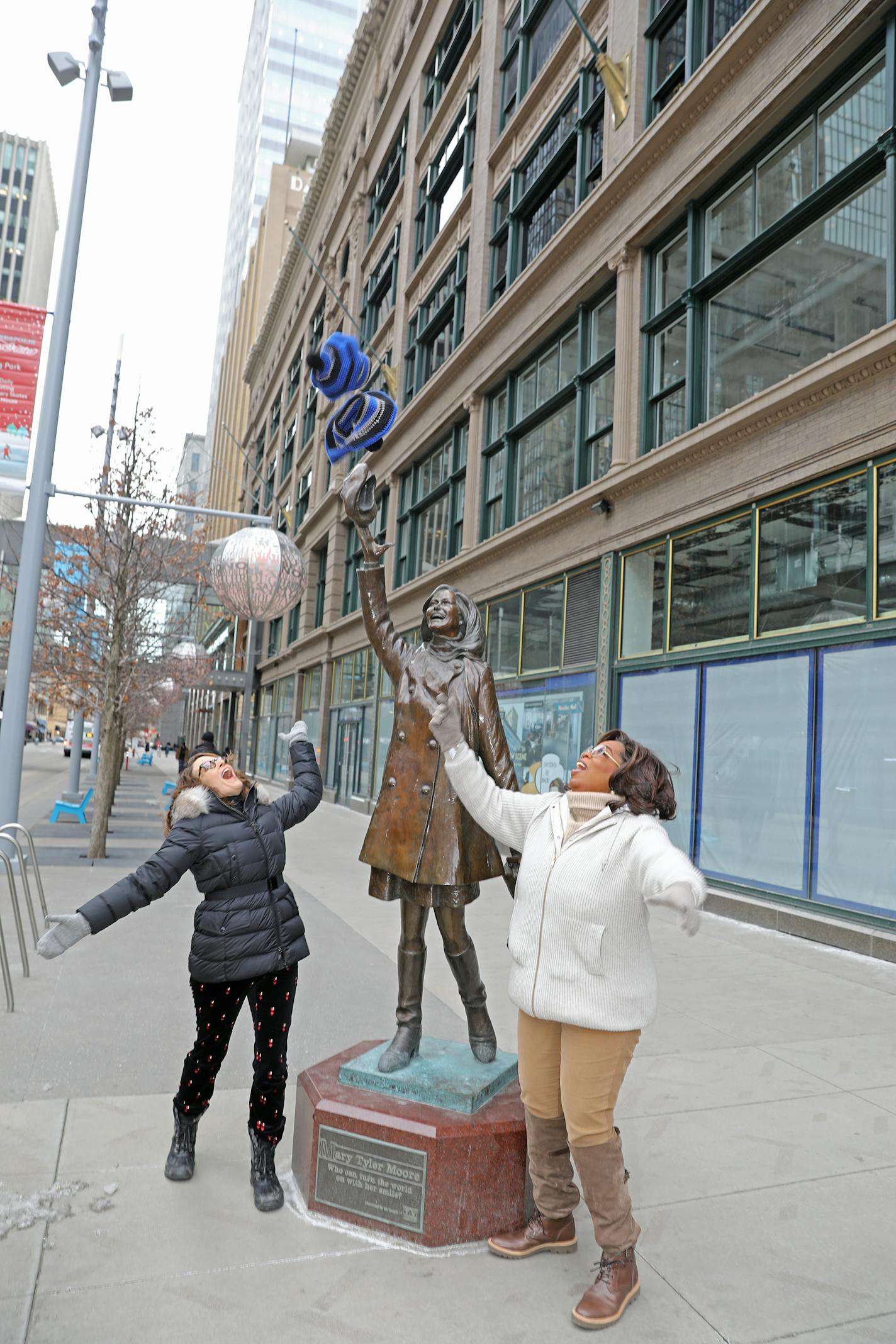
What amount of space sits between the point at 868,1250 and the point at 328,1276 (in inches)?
74.0

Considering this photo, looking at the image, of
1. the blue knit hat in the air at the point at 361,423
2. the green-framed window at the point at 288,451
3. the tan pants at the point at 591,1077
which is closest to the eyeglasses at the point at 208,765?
the tan pants at the point at 591,1077

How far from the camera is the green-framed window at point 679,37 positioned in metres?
11.6

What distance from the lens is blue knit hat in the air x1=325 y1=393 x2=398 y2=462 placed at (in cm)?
568

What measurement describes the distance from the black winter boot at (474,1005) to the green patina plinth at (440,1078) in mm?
48

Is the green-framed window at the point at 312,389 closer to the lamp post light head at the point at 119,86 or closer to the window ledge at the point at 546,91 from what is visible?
the window ledge at the point at 546,91

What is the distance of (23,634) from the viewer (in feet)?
34.0

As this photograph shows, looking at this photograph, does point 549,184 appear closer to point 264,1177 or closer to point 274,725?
point 264,1177

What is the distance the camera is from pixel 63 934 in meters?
3.02

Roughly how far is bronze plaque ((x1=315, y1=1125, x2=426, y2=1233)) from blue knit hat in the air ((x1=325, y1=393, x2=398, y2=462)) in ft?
12.6

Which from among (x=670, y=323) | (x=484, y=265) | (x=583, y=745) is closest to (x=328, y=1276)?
(x=583, y=745)

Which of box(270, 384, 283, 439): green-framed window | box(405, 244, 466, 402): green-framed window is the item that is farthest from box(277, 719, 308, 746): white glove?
box(270, 384, 283, 439): green-framed window

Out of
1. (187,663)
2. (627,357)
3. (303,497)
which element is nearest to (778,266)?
(627,357)

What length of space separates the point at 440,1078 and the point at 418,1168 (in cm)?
38

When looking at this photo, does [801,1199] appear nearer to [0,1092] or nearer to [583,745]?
[0,1092]
